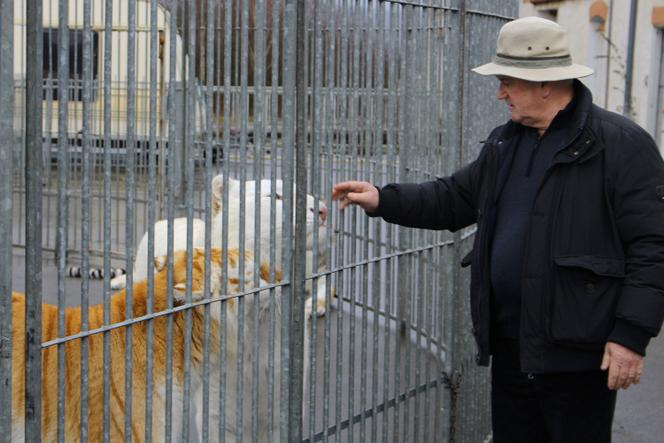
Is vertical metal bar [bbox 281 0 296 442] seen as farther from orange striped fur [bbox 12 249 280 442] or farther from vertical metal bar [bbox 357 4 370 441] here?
vertical metal bar [bbox 357 4 370 441]

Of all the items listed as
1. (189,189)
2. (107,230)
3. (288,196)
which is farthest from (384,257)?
(107,230)

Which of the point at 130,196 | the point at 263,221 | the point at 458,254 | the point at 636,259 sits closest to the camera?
the point at 130,196

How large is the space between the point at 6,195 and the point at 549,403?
7.48 feet

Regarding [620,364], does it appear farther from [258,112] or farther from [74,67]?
[74,67]

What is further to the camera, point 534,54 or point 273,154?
point 534,54

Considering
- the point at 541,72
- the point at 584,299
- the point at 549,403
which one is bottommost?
the point at 549,403

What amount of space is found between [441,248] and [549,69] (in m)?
1.72

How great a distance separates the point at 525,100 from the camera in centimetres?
430

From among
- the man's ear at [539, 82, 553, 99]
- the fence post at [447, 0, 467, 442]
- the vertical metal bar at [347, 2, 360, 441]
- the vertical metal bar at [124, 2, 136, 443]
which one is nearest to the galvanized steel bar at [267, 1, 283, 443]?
the vertical metal bar at [347, 2, 360, 441]

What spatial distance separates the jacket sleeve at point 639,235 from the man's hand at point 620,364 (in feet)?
0.08

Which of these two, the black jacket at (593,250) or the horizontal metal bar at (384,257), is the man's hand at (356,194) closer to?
the horizontal metal bar at (384,257)

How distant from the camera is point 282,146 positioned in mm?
4109

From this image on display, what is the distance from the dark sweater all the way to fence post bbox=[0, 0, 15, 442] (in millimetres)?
2016

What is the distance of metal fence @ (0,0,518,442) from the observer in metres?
3.13
